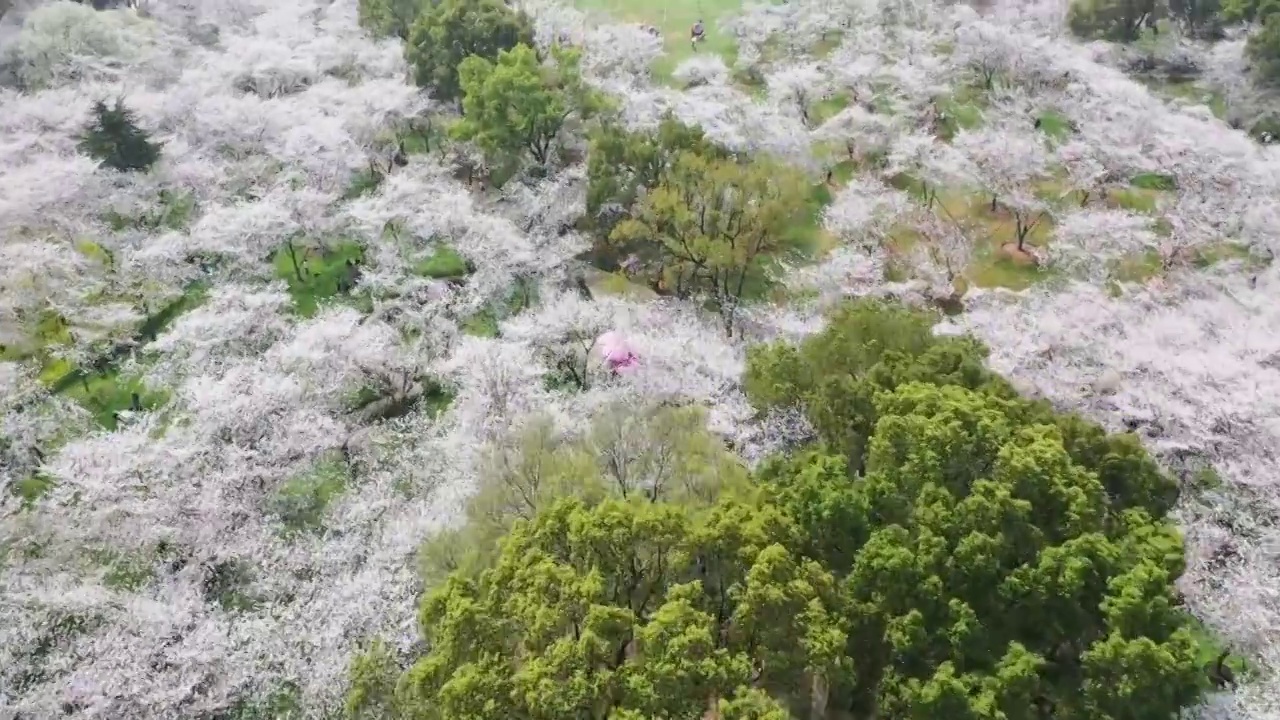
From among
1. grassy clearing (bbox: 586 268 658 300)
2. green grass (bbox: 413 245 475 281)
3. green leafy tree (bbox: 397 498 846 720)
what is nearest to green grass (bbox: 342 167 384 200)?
green grass (bbox: 413 245 475 281)

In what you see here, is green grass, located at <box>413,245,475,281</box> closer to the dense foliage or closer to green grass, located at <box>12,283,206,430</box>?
green grass, located at <box>12,283,206,430</box>

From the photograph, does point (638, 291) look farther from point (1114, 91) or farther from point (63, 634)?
point (1114, 91)

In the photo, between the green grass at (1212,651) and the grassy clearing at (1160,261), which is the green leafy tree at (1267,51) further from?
the green grass at (1212,651)

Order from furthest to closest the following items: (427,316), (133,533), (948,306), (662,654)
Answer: (948,306) → (427,316) → (133,533) → (662,654)

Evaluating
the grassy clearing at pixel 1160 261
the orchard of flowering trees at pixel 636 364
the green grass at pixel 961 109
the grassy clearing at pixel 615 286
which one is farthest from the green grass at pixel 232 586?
the green grass at pixel 961 109

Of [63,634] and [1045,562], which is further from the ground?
[1045,562]

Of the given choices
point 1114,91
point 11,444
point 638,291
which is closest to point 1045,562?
point 638,291

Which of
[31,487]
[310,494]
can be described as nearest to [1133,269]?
[310,494]
